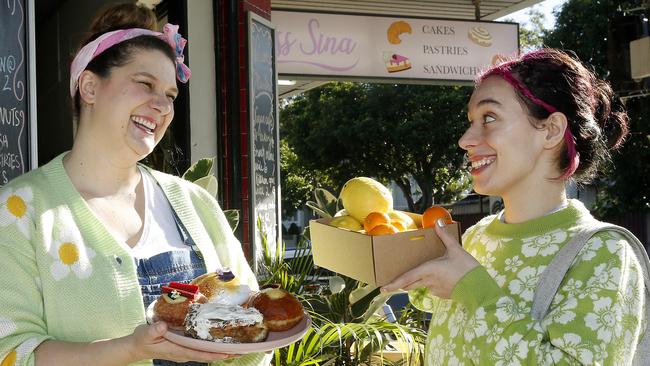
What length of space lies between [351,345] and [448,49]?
4.52m

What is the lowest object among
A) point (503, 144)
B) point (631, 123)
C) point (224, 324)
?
point (224, 324)

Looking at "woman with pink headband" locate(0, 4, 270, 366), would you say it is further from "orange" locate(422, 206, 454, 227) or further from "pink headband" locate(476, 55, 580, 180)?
"pink headband" locate(476, 55, 580, 180)

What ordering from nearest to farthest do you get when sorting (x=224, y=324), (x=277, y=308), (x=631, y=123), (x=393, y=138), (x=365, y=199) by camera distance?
1. (x=224, y=324)
2. (x=277, y=308)
3. (x=365, y=199)
4. (x=631, y=123)
5. (x=393, y=138)

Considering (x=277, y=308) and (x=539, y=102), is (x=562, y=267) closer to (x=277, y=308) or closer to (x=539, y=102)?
(x=539, y=102)

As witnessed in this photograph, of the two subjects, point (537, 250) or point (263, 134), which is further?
point (263, 134)

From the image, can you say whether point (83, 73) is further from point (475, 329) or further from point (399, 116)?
point (399, 116)

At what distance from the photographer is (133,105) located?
214cm

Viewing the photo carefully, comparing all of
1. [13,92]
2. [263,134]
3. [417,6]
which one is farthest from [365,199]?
[417,6]

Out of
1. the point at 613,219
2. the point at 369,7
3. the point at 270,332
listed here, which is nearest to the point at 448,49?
the point at 369,7

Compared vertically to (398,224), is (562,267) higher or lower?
lower

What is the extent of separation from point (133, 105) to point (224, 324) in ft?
2.26

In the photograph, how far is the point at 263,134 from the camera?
6496 millimetres

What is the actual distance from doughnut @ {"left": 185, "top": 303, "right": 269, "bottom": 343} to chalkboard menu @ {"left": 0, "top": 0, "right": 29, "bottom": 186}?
8.62 feet

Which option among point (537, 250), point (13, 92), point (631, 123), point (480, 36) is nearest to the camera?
point (537, 250)
